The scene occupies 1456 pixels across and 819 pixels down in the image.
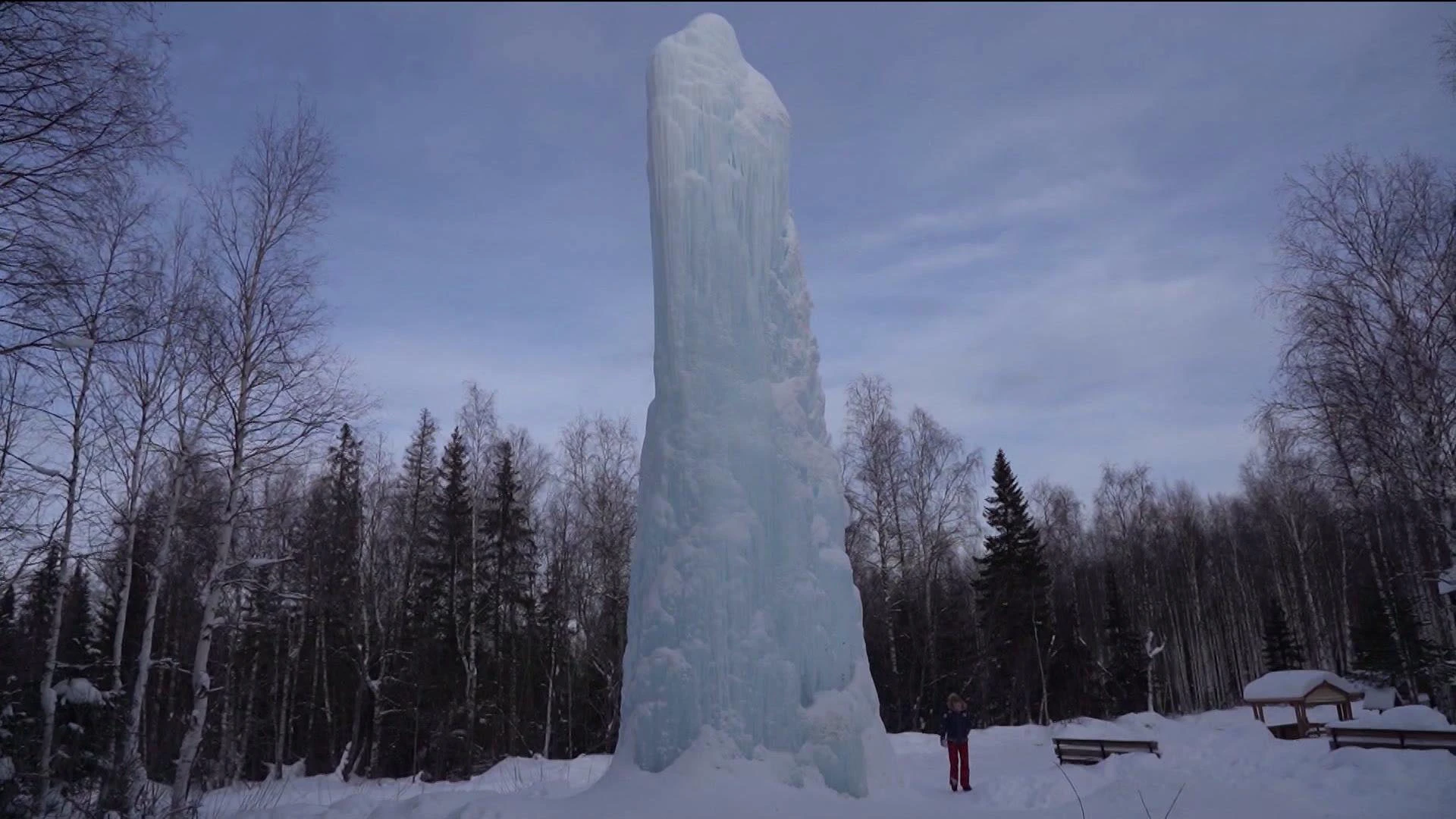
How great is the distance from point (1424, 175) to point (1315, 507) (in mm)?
19105

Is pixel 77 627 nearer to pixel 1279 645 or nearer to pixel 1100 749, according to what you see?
pixel 1100 749

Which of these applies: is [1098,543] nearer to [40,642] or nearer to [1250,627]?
[1250,627]

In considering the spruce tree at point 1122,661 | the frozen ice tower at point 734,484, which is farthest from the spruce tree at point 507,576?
the spruce tree at point 1122,661

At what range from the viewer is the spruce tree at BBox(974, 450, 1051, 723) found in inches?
1000

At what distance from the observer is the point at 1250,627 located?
101ft

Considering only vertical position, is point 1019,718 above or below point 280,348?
below

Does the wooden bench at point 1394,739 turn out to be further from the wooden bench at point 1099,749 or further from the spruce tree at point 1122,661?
the spruce tree at point 1122,661

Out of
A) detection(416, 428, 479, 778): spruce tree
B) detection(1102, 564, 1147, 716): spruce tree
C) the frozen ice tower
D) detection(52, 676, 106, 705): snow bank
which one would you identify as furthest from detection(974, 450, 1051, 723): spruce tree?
detection(52, 676, 106, 705): snow bank

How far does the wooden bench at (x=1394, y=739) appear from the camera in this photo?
33.3ft

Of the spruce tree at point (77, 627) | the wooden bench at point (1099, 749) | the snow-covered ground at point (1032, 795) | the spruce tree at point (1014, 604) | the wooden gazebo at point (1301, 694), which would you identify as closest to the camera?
the snow-covered ground at point (1032, 795)

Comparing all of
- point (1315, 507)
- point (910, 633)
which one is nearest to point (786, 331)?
point (910, 633)

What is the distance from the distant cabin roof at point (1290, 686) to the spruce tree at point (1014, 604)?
8.38 meters

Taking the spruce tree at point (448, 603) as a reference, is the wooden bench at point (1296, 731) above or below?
below

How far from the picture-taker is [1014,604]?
25.5m
